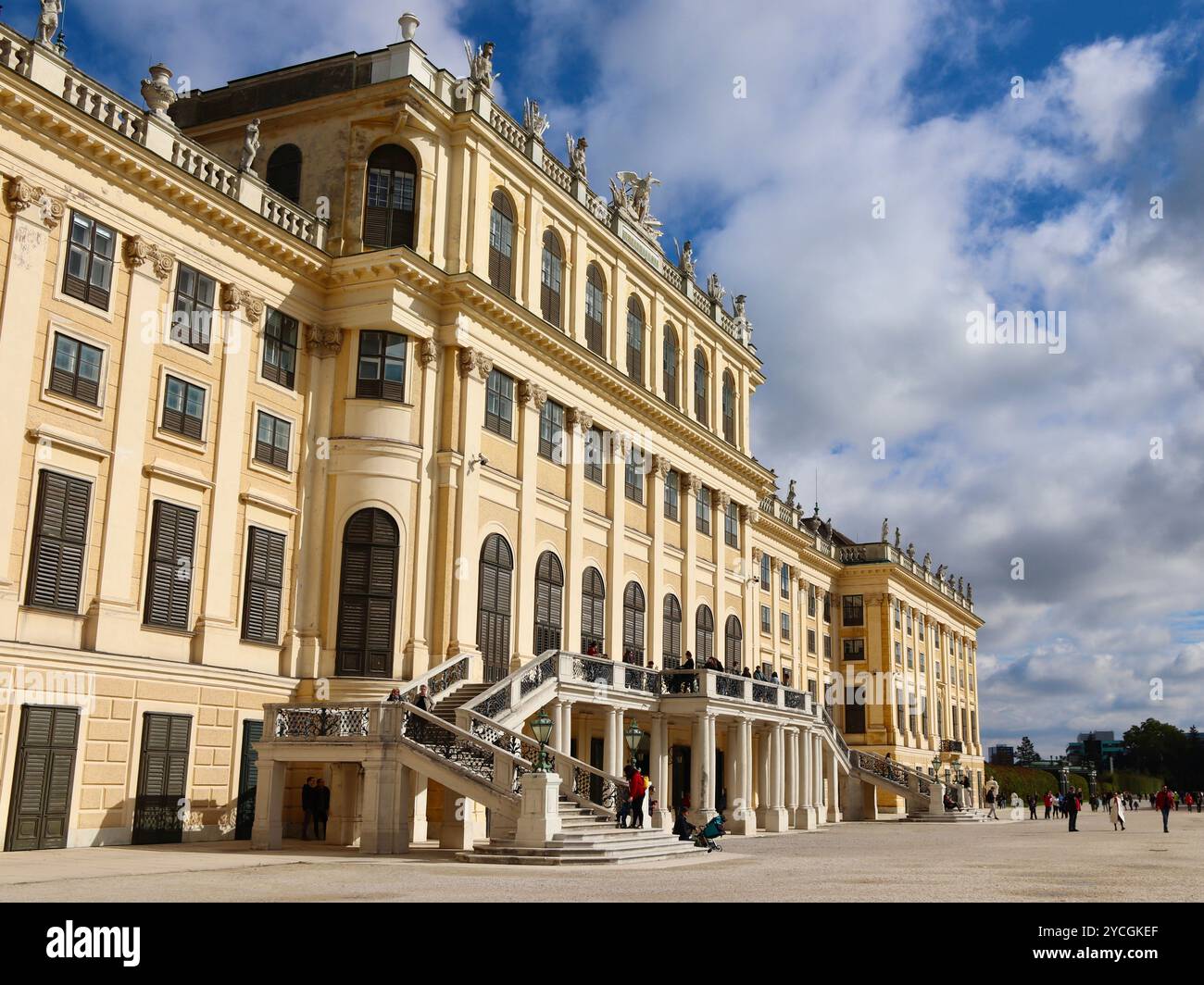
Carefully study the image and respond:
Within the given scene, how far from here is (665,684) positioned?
38875 mm

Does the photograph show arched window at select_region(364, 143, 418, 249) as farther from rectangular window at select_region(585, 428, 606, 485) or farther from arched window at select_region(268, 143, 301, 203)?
rectangular window at select_region(585, 428, 606, 485)

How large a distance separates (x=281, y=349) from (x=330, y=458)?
308cm

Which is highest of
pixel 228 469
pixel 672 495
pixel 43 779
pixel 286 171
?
pixel 286 171

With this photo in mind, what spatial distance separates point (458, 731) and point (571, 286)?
19.6 metres

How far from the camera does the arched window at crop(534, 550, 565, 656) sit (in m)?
37.2

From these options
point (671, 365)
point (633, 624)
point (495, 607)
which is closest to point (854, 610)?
point (671, 365)

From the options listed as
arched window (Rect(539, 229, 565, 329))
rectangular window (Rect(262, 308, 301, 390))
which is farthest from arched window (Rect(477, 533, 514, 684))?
arched window (Rect(539, 229, 565, 329))

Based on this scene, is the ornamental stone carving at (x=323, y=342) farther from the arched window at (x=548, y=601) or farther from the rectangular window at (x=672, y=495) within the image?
the rectangular window at (x=672, y=495)

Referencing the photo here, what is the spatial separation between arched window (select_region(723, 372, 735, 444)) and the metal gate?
33083 mm

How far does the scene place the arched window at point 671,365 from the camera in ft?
157

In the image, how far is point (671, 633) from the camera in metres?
46.2

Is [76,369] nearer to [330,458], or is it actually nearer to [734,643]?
[330,458]

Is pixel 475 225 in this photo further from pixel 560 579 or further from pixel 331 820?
pixel 331 820
